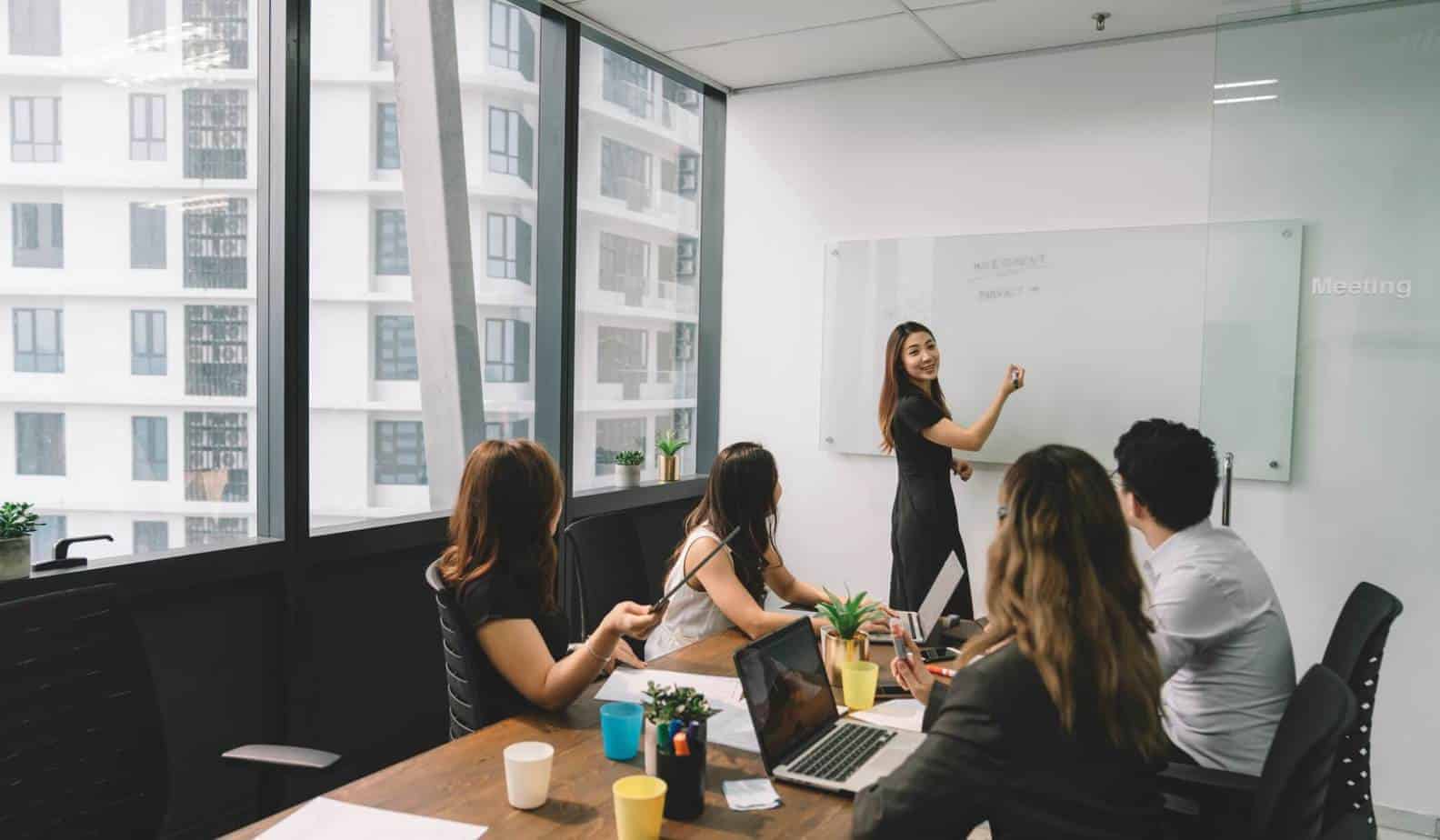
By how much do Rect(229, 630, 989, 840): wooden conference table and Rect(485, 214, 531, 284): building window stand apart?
7.56 feet

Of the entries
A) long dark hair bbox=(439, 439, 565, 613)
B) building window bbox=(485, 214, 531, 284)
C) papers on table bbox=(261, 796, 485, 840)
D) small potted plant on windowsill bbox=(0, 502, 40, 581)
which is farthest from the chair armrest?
building window bbox=(485, 214, 531, 284)

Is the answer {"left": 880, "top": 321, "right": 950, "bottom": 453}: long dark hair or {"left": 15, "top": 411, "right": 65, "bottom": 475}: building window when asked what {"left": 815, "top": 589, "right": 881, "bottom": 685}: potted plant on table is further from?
{"left": 15, "top": 411, "right": 65, "bottom": 475}: building window

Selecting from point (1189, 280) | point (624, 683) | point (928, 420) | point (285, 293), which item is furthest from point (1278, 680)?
point (285, 293)

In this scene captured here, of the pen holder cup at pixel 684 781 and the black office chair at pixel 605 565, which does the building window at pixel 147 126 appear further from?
the pen holder cup at pixel 684 781

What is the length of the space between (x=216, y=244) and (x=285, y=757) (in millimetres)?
1632

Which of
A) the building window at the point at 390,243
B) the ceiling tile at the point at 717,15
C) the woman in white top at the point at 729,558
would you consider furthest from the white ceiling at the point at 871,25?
the woman in white top at the point at 729,558

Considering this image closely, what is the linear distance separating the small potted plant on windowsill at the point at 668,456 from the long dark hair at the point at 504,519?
7.99 feet

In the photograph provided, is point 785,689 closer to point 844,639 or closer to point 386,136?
point 844,639

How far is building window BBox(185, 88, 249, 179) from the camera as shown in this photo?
2.59 metres

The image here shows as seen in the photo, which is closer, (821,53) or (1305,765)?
(1305,765)

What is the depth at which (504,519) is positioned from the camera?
191cm

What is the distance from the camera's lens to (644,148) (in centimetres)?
442

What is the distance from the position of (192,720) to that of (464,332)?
151 centimetres

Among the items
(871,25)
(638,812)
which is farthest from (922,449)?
(638,812)
